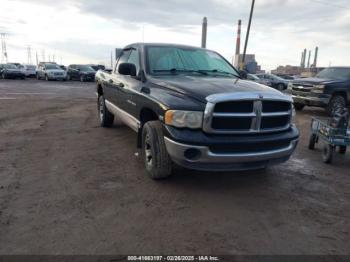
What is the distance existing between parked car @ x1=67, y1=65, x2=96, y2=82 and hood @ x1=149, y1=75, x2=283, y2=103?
27873mm

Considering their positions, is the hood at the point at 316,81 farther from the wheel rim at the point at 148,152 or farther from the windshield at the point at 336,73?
the wheel rim at the point at 148,152

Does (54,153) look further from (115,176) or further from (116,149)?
(115,176)

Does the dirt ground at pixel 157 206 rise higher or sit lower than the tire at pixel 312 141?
lower

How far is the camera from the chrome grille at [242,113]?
13.1 ft

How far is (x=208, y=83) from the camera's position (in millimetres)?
4602

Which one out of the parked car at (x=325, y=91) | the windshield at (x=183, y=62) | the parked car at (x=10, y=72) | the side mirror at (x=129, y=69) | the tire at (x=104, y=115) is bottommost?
the parked car at (x=10, y=72)

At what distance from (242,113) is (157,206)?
4.91 ft

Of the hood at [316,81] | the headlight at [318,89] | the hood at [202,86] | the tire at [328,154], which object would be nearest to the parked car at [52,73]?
the hood at [316,81]

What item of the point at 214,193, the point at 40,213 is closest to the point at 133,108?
the point at 214,193

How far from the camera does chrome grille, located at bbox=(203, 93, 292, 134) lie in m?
4.01

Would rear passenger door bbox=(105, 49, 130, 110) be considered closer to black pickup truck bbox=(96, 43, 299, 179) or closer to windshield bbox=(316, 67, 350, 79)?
black pickup truck bbox=(96, 43, 299, 179)

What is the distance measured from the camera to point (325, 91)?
12156 millimetres

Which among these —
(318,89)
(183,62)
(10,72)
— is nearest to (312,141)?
(183,62)

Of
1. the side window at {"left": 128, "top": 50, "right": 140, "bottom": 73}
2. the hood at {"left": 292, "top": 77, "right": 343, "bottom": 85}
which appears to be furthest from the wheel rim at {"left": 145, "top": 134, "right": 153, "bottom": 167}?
the hood at {"left": 292, "top": 77, "right": 343, "bottom": 85}
